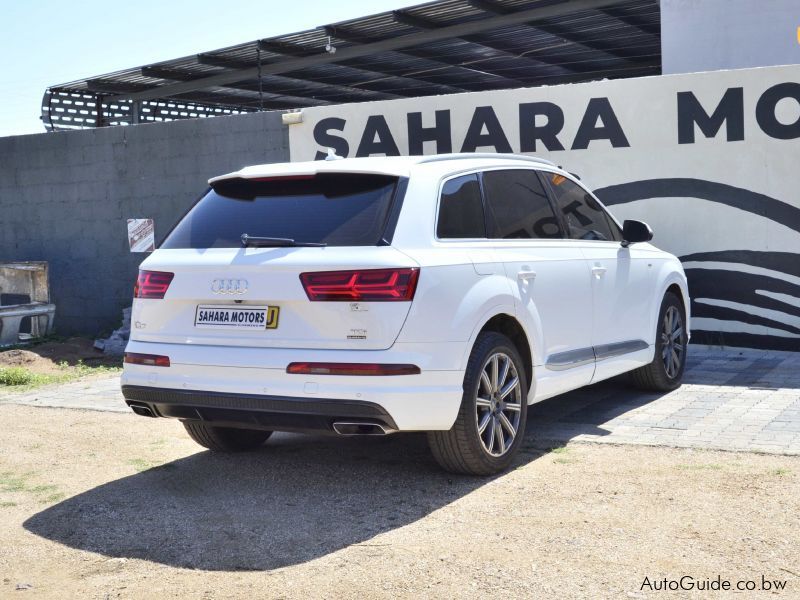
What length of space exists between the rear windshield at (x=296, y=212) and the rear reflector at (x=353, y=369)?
64 cm

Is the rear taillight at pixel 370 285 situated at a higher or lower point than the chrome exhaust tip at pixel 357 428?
higher

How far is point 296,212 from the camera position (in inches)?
222

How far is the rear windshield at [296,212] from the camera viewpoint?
5457 mm

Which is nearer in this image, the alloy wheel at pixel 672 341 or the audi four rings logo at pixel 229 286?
the audi four rings logo at pixel 229 286

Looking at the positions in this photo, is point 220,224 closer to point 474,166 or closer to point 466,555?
point 474,166

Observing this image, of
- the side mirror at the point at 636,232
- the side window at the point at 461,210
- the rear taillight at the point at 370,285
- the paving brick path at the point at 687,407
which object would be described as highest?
the side window at the point at 461,210

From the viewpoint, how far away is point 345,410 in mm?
5191

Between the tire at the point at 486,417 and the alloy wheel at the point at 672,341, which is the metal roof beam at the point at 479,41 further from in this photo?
the tire at the point at 486,417

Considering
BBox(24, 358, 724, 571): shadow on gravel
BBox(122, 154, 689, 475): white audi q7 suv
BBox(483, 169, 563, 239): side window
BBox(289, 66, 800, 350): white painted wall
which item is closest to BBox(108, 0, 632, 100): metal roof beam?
BBox(289, 66, 800, 350): white painted wall

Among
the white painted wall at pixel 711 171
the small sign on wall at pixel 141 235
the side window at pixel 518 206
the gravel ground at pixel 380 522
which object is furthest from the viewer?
the small sign on wall at pixel 141 235

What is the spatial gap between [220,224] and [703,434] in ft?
11.2

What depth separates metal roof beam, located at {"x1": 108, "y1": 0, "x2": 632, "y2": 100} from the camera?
15.9 m

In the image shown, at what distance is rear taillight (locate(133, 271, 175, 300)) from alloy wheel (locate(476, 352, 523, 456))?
182cm

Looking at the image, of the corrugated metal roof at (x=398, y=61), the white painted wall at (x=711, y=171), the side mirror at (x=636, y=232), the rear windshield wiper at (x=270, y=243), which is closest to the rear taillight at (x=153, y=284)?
the rear windshield wiper at (x=270, y=243)
